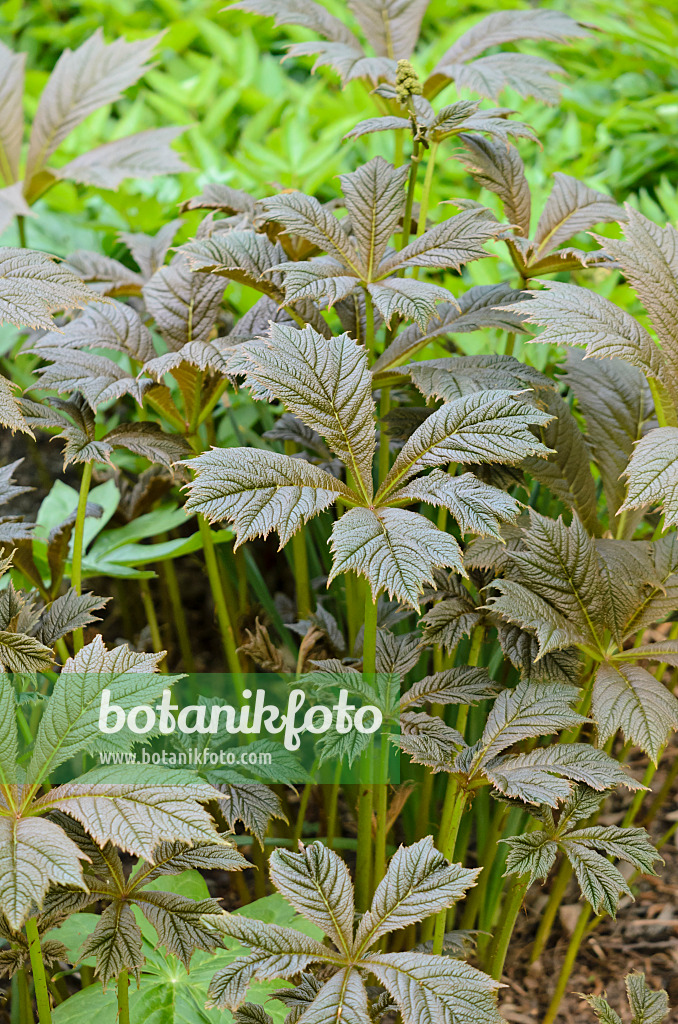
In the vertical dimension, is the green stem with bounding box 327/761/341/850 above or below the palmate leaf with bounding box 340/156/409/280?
below

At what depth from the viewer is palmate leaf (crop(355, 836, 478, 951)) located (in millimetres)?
738

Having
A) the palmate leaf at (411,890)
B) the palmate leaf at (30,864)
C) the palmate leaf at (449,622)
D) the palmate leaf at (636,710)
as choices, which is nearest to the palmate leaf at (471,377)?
the palmate leaf at (449,622)

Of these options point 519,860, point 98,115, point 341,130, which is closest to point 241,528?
point 519,860

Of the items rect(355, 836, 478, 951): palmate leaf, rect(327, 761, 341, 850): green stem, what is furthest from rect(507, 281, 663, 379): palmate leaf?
rect(327, 761, 341, 850): green stem

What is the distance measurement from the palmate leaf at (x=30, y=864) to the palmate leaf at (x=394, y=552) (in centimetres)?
32

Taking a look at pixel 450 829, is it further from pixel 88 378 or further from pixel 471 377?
pixel 88 378

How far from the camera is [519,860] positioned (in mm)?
802

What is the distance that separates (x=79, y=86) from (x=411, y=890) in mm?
1374

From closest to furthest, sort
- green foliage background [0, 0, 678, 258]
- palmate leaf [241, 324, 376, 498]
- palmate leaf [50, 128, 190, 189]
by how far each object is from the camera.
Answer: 1. palmate leaf [241, 324, 376, 498]
2. palmate leaf [50, 128, 190, 189]
3. green foliage background [0, 0, 678, 258]

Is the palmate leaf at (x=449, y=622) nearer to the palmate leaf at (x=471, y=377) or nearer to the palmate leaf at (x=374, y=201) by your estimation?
the palmate leaf at (x=471, y=377)

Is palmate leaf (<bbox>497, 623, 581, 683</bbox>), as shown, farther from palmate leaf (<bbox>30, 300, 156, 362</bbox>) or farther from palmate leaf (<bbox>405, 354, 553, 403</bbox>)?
palmate leaf (<bbox>30, 300, 156, 362</bbox>)

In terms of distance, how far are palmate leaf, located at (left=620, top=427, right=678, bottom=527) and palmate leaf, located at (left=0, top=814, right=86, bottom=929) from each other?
1.88 feet

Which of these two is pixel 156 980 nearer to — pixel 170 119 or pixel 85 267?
pixel 85 267

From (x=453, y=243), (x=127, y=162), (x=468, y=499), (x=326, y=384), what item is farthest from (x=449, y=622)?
(x=127, y=162)
